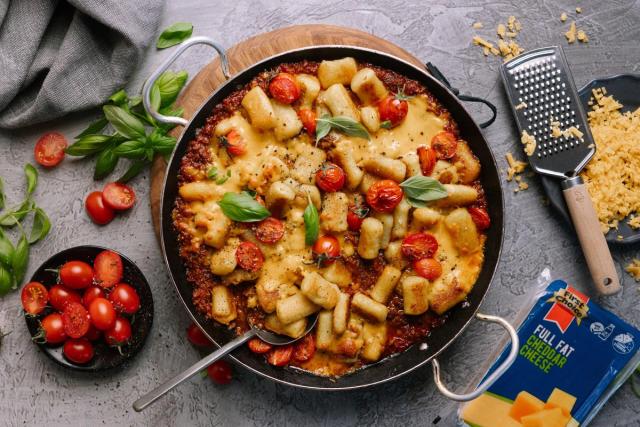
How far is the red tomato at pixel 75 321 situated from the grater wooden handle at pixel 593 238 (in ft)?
10.5

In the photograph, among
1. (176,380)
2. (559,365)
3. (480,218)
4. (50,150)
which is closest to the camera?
(176,380)

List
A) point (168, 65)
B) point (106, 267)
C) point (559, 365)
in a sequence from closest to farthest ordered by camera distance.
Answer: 1. point (168, 65)
2. point (106, 267)
3. point (559, 365)

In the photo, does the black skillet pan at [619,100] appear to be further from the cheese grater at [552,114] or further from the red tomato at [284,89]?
the red tomato at [284,89]

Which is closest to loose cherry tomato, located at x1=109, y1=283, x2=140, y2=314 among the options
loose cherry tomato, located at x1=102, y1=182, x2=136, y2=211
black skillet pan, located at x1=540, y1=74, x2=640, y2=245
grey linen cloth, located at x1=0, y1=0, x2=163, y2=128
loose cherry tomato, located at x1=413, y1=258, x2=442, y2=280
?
loose cherry tomato, located at x1=102, y1=182, x2=136, y2=211

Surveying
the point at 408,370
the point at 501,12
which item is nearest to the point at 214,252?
the point at 408,370

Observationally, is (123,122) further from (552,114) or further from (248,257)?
(552,114)

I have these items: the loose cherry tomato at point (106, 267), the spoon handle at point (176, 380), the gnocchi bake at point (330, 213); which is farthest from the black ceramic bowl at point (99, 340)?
the spoon handle at point (176, 380)

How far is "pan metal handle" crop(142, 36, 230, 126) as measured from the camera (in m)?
3.24

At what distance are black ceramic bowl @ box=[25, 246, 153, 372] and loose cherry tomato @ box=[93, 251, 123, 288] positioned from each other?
0.04 metres

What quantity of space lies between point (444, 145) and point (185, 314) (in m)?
2.02

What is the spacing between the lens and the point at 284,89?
3650 millimetres

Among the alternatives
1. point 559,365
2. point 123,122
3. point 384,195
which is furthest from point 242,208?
point 559,365

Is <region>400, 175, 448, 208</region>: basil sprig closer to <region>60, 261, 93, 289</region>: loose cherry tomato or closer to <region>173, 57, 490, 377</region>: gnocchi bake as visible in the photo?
<region>173, 57, 490, 377</region>: gnocchi bake

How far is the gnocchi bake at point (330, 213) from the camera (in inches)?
142
